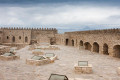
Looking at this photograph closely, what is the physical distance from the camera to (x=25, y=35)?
43.4 meters

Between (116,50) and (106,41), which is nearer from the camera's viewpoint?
(116,50)

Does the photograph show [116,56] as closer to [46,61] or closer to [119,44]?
[119,44]

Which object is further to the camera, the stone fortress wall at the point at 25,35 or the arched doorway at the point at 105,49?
the stone fortress wall at the point at 25,35

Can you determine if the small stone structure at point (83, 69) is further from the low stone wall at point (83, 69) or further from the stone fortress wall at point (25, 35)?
the stone fortress wall at point (25, 35)

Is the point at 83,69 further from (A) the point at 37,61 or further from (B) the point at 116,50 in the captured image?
(B) the point at 116,50

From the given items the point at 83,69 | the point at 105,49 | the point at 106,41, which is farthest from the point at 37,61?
the point at 105,49

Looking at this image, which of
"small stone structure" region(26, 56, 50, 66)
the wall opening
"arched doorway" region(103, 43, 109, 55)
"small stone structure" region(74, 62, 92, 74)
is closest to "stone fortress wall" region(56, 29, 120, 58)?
"arched doorway" region(103, 43, 109, 55)

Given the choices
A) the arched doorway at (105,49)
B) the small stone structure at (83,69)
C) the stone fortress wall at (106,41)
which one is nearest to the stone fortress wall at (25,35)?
the stone fortress wall at (106,41)

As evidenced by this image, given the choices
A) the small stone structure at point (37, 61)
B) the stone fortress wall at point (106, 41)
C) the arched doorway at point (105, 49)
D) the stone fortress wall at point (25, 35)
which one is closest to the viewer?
the small stone structure at point (37, 61)

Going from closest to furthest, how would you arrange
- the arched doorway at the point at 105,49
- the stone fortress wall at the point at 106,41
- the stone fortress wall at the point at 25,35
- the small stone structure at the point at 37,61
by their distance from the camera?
the small stone structure at the point at 37,61 → the stone fortress wall at the point at 106,41 → the arched doorway at the point at 105,49 → the stone fortress wall at the point at 25,35

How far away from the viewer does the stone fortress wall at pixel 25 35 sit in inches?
1660

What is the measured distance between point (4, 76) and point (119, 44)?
1281 centimetres

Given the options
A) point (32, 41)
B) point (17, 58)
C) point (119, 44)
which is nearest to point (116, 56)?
point (119, 44)

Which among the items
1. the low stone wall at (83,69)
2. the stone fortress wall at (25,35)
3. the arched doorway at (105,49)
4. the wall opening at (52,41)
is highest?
the stone fortress wall at (25,35)
